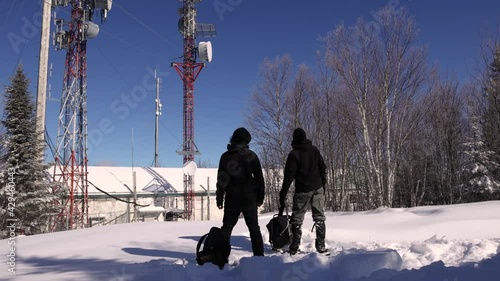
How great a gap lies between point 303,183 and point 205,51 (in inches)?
1004

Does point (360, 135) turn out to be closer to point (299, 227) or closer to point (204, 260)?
point (299, 227)

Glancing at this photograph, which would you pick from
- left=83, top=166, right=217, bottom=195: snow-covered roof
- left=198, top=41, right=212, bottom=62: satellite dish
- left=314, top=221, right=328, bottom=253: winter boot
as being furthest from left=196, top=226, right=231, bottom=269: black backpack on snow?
left=198, top=41, right=212, bottom=62: satellite dish

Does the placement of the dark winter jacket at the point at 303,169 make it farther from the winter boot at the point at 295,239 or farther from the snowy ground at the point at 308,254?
the snowy ground at the point at 308,254

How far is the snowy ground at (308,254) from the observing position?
3.00 m

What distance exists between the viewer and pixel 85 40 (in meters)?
22.6

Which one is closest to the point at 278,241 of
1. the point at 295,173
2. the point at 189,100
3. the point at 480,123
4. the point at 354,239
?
the point at 295,173

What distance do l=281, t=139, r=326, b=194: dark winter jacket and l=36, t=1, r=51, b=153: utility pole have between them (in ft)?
39.6

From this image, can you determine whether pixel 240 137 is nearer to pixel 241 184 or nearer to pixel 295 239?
pixel 241 184

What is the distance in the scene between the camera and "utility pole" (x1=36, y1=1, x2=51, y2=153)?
45.2 ft

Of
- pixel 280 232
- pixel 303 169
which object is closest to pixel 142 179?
pixel 280 232

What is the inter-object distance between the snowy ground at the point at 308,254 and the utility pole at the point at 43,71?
325 inches

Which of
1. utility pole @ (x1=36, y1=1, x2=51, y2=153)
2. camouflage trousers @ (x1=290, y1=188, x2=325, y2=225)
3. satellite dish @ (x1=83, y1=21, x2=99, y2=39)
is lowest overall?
camouflage trousers @ (x1=290, y1=188, x2=325, y2=225)

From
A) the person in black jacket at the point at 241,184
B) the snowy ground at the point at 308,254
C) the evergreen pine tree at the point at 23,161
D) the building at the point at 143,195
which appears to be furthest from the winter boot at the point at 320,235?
the building at the point at 143,195

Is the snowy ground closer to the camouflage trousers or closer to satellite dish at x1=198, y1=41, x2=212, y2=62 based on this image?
the camouflage trousers
